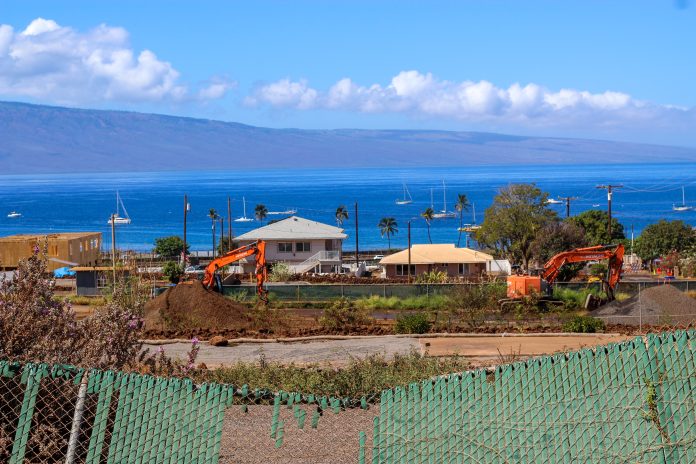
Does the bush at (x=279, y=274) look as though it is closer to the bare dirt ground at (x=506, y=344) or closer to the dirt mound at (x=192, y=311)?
the dirt mound at (x=192, y=311)

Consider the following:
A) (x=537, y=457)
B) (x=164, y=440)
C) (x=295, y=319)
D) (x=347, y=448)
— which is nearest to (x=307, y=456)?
(x=347, y=448)

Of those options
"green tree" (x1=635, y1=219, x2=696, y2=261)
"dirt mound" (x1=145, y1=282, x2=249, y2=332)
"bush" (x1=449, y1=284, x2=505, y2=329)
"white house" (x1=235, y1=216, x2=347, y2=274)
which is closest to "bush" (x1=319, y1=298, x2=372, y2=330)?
"dirt mound" (x1=145, y1=282, x2=249, y2=332)

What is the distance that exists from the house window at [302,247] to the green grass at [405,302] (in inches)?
1058

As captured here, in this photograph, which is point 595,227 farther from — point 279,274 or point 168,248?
point 168,248

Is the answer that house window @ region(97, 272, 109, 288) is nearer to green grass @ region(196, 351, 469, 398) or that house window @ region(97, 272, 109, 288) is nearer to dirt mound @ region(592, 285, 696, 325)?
dirt mound @ region(592, 285, 696, 325)

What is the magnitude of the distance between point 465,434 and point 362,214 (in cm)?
18181

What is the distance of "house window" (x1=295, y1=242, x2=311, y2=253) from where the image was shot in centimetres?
7169

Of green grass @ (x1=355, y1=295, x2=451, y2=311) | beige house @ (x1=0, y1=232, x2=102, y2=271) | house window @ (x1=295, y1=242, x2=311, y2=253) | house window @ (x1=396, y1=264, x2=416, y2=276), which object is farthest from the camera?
house window @ (x1=295, y1=242, x2=311, y2=253)

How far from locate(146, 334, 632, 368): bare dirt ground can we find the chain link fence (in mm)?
14066

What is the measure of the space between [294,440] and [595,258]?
30915mm

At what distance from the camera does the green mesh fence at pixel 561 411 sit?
27.7ft

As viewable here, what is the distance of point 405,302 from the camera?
43.7 m

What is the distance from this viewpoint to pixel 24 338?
38.4 feet

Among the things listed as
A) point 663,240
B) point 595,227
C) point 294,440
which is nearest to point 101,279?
point 294,440
